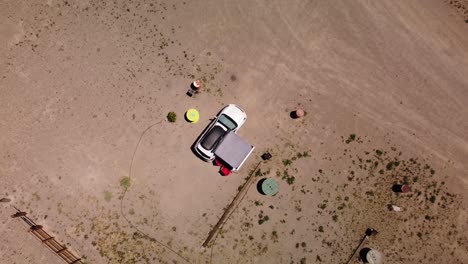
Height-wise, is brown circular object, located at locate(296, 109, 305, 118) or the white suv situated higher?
brown circular object, located at locate(296, 109, 305, 118)

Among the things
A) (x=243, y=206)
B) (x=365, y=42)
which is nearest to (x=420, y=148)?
(x=365, y=42)

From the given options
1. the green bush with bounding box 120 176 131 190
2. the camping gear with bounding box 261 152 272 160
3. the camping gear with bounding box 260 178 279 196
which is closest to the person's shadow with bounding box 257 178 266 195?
the camping gear with bounding box 260 178 279 196

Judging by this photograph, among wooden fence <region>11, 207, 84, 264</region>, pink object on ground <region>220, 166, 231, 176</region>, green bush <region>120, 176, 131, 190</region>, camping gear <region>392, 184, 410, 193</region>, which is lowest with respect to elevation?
wooden fence <region>11, 207, 84, 264</region>

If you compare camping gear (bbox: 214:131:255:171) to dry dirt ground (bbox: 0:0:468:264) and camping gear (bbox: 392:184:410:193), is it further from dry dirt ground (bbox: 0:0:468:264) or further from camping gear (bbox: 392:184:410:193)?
camping gear (bbox: 392:184:410:193)

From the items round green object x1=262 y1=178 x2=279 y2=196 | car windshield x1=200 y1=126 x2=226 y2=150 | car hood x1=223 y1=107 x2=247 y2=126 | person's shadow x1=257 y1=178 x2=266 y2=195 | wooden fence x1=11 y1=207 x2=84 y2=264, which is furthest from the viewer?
person's shadow x1=257 y1=178 x2=266 y2=195

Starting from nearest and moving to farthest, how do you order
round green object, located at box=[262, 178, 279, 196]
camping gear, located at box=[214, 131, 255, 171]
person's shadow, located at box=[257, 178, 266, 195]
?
camping gear, located at box=[214, 131, 255, 171], round green object, located at box=[262, 178, 279, 196], person's shadow, located at box=[257, 178, 266, 195]

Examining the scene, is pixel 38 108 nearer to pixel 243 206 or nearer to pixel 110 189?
pixel 110 189
